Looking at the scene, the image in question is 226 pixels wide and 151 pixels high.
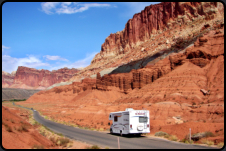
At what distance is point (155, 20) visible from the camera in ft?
479

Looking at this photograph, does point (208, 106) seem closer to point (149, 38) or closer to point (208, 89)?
point (208, 89)

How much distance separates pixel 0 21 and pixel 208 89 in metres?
37.9

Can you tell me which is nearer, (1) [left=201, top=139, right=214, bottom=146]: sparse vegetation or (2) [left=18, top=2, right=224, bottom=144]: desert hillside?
(1) [left=201, top=139, right=214, bottom=146]: sparse vegetation

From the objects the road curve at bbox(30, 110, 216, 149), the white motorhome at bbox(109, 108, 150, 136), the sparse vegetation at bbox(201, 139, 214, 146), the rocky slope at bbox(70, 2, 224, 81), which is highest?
the rocky slope at bbox(70, 2, 224, 81)

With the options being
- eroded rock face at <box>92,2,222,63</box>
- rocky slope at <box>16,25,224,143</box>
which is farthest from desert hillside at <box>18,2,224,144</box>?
eroded rock face at <box>92,2,222,63</box>

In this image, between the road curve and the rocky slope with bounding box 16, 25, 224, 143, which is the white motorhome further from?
the rocky slope with bounding box 16, 25, 224, 143

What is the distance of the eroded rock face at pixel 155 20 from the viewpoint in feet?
394

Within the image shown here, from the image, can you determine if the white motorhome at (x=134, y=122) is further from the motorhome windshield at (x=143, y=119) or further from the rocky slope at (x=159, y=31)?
the rocky slope at (x=159, y=31)

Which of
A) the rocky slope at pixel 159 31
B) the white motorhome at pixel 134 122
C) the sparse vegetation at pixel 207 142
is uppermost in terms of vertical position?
the rocky slope at pixel 159 31

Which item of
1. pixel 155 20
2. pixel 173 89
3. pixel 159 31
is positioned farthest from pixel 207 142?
pixel 155 20

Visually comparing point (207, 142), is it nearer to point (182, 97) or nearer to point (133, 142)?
point (133, 142)

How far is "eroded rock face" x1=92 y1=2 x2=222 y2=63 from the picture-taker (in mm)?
120062

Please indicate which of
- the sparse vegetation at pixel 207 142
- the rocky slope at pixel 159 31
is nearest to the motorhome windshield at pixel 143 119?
the sparse vegetation at pixel 207 142

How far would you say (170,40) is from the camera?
115 m
